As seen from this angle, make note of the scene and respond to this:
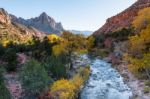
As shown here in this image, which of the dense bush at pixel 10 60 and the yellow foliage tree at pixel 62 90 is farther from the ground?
the dense bush at pixel 10 60

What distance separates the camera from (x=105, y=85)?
64.9 metres

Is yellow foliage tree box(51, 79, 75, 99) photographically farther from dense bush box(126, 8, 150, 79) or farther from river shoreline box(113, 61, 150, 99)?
dense bush box(126, 8, 150, 79)

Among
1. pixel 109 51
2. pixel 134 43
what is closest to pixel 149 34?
pixel 134 43

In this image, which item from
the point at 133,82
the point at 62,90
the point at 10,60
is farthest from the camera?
the point at 10,60

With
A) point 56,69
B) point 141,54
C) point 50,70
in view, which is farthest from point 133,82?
point 50,70

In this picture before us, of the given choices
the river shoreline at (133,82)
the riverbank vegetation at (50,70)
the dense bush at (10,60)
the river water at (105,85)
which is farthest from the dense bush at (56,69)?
the river shoreline at (133,82)

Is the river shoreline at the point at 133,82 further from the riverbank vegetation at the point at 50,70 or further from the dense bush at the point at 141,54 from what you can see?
the riverbank vegetation at the point at 50,70

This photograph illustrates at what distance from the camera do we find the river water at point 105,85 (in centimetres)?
5684

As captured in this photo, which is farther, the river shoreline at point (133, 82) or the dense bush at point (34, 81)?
the river shoreline at point (133, 82)

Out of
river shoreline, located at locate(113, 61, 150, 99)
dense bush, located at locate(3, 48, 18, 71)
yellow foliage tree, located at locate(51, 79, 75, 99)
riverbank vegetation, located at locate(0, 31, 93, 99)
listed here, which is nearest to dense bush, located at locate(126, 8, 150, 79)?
river shoreline, located at locate(113, 61, 150, 99)

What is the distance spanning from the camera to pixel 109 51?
10125 cm

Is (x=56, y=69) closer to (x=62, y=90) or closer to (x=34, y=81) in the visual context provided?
(x=34, y=81)

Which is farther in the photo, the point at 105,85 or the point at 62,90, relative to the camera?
the point at 105,85

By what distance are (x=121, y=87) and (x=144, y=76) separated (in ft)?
18.7
